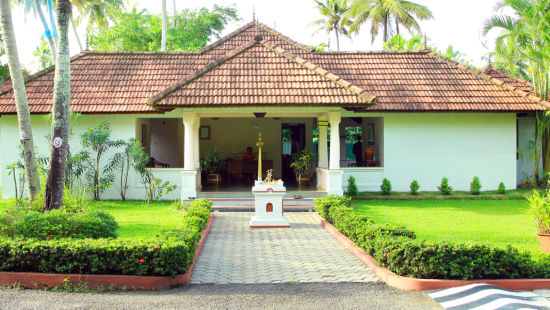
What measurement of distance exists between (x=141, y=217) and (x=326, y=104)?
5657 millimetres

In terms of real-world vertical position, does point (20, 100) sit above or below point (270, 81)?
below

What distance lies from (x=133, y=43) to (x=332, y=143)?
2563 centimetres

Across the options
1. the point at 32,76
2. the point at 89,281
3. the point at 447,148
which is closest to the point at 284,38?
the point at 447,148

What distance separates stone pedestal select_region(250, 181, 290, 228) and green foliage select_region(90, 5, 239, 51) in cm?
2406

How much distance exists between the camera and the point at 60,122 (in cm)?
957

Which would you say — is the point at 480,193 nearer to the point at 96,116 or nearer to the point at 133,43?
the point at 96,116

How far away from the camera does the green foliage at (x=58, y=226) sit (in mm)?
7648

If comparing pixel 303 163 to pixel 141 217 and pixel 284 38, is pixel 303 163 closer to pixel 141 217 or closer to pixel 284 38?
pixel 284 38

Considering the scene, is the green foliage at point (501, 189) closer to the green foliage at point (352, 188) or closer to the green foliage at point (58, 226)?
the green foliage at point (352, 188)

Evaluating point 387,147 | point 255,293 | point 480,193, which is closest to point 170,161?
point 387,147

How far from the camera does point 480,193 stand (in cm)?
1623

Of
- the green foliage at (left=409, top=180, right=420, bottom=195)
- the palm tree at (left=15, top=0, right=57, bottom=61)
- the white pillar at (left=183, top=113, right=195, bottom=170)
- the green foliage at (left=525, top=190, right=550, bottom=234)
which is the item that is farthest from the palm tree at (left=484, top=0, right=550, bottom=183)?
the palm tree at (left=15, top=0, right=57, bottom=61)

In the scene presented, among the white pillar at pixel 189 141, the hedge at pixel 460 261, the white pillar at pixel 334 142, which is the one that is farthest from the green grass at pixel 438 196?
the hedge at pixel 460 261

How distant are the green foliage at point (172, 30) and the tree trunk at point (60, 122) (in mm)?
23777
